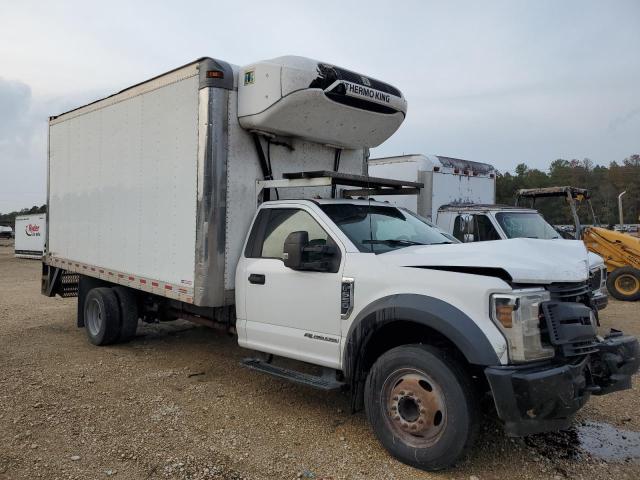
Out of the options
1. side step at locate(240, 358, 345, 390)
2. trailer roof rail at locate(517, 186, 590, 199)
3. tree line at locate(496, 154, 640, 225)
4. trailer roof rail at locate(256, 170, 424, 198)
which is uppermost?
tree line at locate(496, 154, 640, 225)

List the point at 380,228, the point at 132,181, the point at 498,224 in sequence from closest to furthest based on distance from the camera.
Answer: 1. the point at 380,228
2. the point at 132,181
3. the point at 498,224

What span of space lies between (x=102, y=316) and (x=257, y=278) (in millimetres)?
3284

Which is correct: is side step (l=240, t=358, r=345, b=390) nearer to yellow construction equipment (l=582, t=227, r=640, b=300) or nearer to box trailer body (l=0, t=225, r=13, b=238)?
yellow construction equipment (l=582, t=227, r=640, b=300)

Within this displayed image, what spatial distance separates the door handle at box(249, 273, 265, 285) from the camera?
507cm

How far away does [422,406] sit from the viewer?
3729 millimetres

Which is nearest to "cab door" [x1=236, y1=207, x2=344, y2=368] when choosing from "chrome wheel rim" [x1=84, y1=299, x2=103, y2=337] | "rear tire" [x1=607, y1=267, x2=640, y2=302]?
"chrome wheel rim" [x1=84, y1=299, x2=103, y2=337]

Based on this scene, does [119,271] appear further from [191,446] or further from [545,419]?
[545,419]

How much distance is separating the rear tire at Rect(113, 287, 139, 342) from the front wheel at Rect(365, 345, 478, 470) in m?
4.42

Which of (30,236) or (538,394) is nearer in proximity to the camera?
(538,394)

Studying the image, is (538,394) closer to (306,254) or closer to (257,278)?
(306,254)

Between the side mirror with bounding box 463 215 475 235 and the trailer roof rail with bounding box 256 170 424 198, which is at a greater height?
the trailer roof rail with bounding box 256 170 424 198

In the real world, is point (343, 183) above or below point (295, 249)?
above

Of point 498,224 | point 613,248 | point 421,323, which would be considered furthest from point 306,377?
point 613,248

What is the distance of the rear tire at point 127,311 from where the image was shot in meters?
7.31
